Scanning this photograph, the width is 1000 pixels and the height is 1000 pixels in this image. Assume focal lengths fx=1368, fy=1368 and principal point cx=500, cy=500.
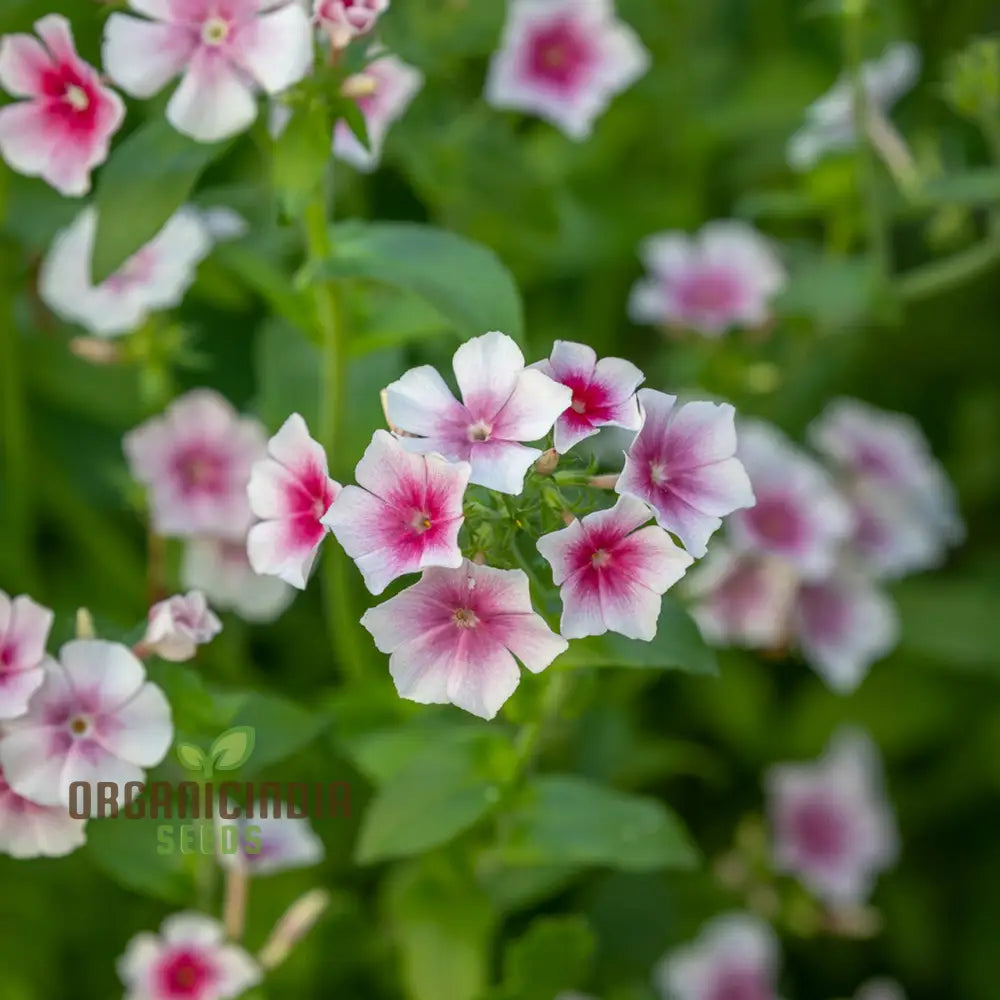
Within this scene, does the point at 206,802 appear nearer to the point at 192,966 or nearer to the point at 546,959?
the point at 192,966

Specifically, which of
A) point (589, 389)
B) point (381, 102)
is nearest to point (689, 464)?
point (589, 389)

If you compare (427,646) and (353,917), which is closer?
(427,646)

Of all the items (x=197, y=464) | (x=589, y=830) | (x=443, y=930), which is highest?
(x=197, y=464)

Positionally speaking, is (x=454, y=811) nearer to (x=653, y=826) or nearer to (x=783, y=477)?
(x=653, y=826)

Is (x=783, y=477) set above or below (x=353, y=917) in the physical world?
above

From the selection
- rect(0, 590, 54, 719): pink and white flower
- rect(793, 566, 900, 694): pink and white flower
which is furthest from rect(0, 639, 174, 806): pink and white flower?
rect(793, 566, 900, 694): pink and white flower

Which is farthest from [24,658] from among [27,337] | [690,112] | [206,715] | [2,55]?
[690,112]
